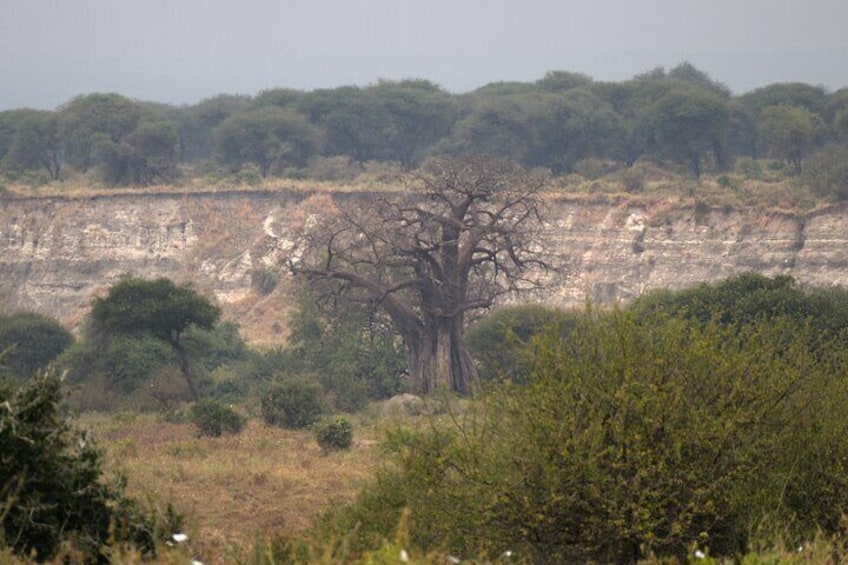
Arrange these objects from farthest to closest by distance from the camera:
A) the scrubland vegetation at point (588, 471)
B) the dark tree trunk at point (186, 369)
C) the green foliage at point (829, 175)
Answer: the green foliage at point (829, 175), the dark tree trunk at point (186, 369), the scrubland vegetation at point (588, 471)

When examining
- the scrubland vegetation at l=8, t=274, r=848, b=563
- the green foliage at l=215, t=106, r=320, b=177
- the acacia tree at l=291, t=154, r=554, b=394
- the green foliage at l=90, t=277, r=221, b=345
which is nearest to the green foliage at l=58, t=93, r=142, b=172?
the green foliage at l=215, t=106, r=320, b=177

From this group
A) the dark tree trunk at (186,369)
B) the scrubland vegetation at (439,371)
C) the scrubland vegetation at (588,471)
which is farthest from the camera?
the dark tree trunk at (186,369)

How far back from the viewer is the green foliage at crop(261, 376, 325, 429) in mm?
31344

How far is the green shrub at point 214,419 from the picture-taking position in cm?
2880

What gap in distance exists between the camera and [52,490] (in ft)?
38.4

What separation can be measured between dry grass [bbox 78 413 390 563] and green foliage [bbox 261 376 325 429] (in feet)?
1.57

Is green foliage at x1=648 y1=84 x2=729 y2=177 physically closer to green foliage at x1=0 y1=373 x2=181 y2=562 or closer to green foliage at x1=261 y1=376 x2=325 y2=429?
green foliage at x1=261 y1=376 x2=325 y2=429

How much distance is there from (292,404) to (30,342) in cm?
1425

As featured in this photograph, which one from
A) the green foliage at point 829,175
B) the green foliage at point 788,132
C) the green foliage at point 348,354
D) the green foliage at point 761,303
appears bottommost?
the green foliage at point 348,354

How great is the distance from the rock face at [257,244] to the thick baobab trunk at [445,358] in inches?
588

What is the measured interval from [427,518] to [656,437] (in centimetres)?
251

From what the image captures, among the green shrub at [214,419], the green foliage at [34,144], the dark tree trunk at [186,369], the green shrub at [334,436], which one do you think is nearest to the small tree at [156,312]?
the dark tree trunk at [186,369]

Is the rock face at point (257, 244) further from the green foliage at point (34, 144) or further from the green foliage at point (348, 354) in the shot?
the green foliage at point (34, 144)

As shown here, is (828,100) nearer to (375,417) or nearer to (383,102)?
(383,102)
